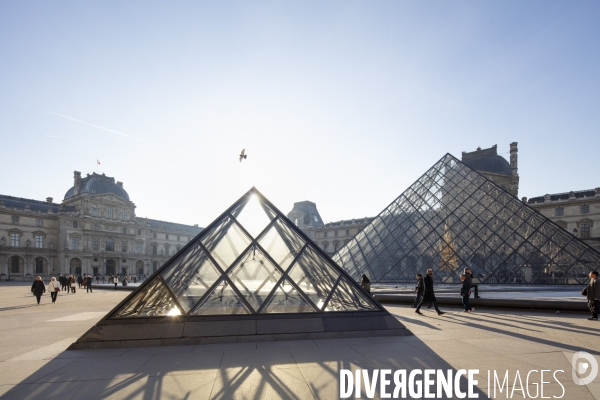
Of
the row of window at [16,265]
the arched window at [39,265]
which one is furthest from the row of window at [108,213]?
the row of window at [16,265]

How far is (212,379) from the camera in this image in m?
4.13

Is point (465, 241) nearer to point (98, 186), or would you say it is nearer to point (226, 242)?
point (226, 242)

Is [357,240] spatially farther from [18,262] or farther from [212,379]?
[18,262]

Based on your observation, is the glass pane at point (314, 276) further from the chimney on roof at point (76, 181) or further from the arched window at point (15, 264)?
the chimney on roof at point (76, 181)

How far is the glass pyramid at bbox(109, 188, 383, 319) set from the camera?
6.53m

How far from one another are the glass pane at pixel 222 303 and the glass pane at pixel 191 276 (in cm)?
16

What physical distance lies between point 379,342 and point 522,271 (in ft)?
52.4

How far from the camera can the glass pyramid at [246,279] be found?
21.4 ft

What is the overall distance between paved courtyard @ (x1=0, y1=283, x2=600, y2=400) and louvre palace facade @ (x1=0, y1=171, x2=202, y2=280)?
5978 cm

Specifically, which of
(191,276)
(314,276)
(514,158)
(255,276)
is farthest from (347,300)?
(514,158)

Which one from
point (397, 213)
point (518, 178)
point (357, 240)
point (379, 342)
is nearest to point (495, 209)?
point (397, 213)

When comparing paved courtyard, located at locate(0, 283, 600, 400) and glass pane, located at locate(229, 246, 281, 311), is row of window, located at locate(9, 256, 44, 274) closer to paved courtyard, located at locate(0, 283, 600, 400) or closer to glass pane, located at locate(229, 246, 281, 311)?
paved courtyard, located at locate(0, 283, 600, 400)

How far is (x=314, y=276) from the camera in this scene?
302 inches

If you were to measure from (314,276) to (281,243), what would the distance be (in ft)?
3.86
